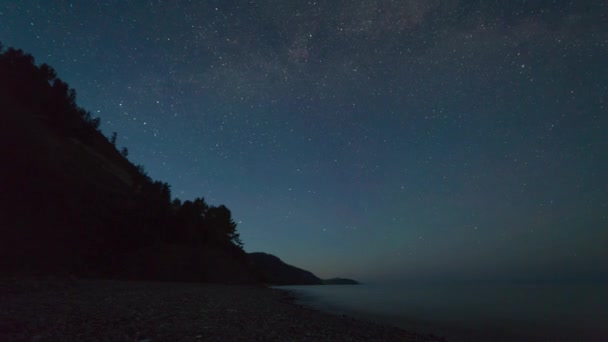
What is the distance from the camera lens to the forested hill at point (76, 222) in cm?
3256

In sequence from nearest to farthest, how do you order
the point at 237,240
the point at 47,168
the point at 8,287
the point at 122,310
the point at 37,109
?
the point at 122,310
the point at 8,287
the point at 47,168
the point at 37,109
the point at 237,240

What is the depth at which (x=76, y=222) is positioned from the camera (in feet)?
125

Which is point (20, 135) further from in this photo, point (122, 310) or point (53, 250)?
point (122, 310)

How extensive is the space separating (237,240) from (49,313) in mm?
73818

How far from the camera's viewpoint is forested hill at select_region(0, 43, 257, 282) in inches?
1282

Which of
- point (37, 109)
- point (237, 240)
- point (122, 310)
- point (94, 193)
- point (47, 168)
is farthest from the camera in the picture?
point (237, 240)

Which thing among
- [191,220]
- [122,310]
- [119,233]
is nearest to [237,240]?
[191,220]

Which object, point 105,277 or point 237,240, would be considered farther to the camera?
point 237,240

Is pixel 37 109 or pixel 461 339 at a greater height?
pixel 37 109

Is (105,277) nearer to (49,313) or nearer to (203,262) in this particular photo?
(203,262)

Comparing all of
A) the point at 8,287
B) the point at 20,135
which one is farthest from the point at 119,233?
the point at 8,287

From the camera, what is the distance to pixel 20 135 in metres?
43.2

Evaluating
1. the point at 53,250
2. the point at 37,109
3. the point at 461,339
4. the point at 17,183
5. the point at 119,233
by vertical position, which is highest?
the point at 37,109

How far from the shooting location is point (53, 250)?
108 feet
